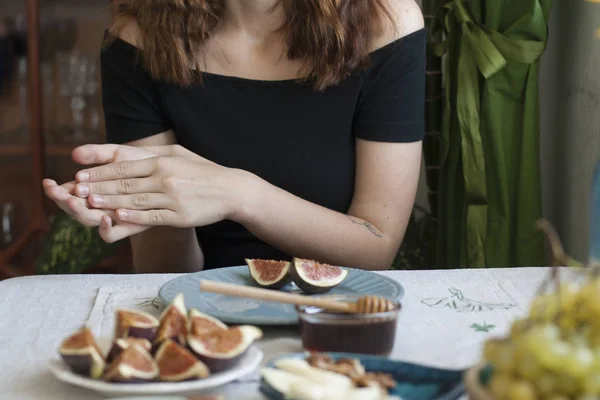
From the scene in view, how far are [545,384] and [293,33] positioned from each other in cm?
122

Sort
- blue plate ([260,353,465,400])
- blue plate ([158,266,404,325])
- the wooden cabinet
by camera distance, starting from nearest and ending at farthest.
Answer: blue plate ([260,353,465,400]) → blue plate ([158,266,404,325]) → the wooden cabinet

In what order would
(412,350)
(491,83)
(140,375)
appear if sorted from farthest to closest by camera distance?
(491,83)
(412,350)
(140,375)

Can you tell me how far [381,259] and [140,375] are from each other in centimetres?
85

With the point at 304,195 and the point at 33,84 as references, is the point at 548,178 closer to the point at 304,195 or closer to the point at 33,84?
the point at 304,195

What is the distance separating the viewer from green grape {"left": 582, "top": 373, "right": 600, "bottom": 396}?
557 mm

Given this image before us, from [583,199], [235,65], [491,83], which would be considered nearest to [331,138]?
[235,65]

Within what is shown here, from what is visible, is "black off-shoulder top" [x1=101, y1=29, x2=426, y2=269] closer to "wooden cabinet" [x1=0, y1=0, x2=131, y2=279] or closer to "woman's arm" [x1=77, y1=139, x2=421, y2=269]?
"woman's arm" [x1=77, y1=139, x2=421, y2=269]

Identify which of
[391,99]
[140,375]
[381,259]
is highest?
[391,99]

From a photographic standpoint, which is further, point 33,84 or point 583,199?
point 33,84

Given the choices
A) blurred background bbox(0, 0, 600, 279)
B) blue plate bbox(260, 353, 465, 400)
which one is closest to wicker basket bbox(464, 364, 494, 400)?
blue plate bbox(260, 353, 465, 400)

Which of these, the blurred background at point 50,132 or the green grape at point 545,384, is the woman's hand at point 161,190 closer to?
the green grape at point 545,384

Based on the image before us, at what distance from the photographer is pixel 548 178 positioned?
237 centimetres

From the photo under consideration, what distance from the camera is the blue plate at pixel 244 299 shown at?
3.37ft

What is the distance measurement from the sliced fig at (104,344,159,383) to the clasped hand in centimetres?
56
